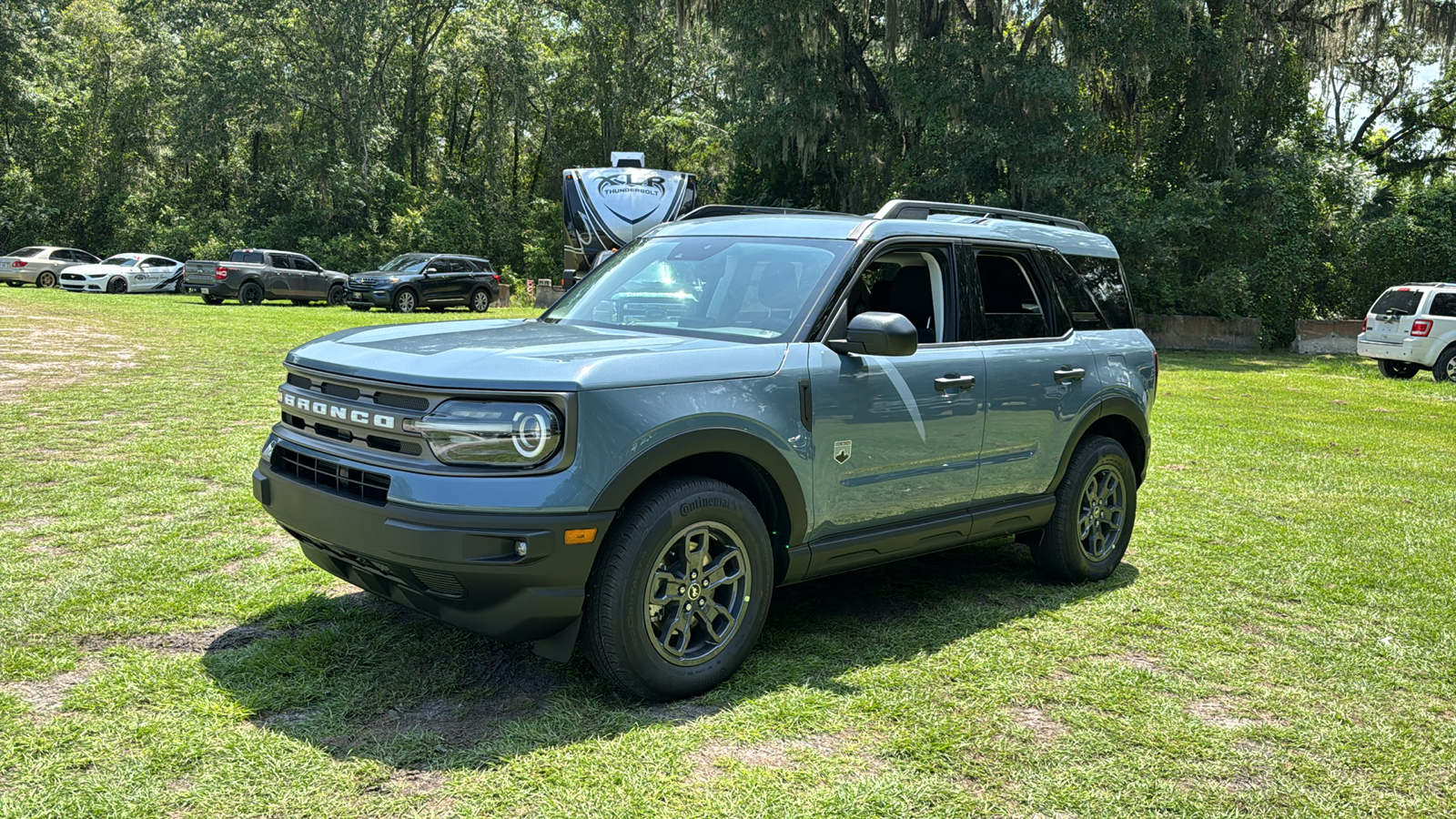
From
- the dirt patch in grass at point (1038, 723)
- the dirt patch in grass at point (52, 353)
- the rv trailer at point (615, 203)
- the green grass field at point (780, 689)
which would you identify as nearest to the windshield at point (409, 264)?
the rv trailer at point (615, 203)

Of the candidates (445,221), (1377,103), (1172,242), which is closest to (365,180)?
(445,221)

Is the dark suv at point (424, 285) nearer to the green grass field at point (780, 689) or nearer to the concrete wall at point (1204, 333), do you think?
the concrete wall at point (1204, 333)

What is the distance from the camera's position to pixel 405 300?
95.2 ft

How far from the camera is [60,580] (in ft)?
16.7

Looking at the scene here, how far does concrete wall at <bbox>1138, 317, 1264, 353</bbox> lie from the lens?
26422 millimetres

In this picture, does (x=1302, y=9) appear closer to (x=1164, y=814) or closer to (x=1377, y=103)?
(x=1377, y=103)

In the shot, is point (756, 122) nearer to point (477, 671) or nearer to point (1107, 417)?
point (1107, 417)

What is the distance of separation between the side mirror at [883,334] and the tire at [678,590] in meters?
0.81

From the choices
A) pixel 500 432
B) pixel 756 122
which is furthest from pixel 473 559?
pixel 756 122

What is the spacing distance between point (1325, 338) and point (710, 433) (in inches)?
1048

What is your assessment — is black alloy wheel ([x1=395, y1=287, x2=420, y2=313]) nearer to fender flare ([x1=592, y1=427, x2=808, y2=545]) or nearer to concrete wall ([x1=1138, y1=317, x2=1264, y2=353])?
concrete wall ([x1=1138, y1=317, x2=1264, y2=353])

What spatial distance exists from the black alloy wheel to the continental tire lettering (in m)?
26.1

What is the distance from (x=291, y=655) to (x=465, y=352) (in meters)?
1.42

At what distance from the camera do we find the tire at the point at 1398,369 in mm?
20188
